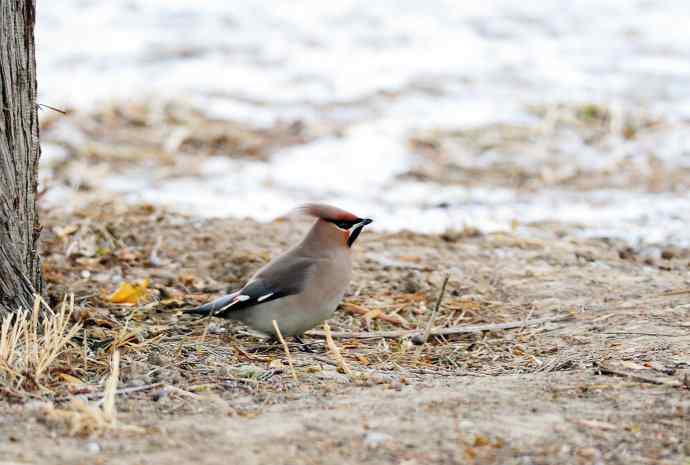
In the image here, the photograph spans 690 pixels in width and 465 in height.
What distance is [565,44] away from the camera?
12047 millimetres

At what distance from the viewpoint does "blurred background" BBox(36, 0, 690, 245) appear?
738 cm

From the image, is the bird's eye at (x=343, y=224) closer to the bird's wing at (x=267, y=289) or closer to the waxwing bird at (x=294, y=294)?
the waxwing bird at (x=294, y=294)

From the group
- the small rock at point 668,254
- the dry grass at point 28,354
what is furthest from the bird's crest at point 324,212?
the small rock at point 668,254

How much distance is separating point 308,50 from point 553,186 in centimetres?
429

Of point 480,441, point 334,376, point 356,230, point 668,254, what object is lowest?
point 668,254

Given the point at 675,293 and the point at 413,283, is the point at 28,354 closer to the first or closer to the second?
the point at 413,283

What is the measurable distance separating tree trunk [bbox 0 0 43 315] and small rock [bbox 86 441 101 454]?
109cm

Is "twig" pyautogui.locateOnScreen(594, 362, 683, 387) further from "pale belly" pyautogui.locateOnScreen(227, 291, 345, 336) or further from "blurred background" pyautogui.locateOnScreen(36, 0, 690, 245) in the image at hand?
"blurred background" pyautogui.locateOnScreen(36, 0, 690, 245)

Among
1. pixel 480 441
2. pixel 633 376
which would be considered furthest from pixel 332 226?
pixel 480 441

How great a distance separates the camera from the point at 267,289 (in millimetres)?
4531

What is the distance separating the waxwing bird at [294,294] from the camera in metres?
4.47

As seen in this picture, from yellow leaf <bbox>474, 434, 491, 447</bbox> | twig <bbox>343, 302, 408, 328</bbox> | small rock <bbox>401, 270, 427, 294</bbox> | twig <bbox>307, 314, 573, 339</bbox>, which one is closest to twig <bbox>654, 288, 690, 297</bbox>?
twig <bbox>307, 314, 573, 339</bbox>

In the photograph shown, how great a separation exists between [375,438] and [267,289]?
5.05ft

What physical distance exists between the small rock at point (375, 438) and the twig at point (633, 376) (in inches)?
41.6
